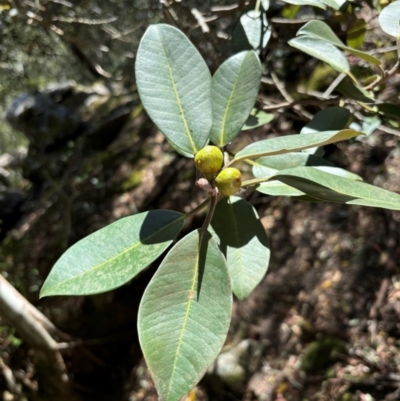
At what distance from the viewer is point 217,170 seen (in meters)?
0.60

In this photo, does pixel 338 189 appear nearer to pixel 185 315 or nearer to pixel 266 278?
pixel 185 315

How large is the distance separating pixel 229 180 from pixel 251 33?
63 cm

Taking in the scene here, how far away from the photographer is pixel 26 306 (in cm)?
168

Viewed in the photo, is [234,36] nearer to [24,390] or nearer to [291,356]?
[291,356]

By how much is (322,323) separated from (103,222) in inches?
57.9

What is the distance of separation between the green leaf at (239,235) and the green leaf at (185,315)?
117mm

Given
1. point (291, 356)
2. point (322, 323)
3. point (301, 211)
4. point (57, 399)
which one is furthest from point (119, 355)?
point (301, 211)

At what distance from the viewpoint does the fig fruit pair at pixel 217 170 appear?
22.6 inches

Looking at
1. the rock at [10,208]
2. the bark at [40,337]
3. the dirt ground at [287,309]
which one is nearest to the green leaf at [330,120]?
the dirt ground at [287,309]

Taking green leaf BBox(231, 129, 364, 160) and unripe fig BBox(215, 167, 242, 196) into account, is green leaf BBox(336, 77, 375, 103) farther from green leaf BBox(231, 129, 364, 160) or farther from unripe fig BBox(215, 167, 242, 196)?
unripe fig BBox(215, 167, 242, 196)

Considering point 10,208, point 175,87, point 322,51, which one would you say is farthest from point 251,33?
point 10,208

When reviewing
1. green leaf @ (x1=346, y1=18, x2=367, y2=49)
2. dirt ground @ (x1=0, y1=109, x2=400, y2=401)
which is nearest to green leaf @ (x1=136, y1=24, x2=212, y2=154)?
green leaf @ (x1=346, y1=18, x2=367, y2=49)

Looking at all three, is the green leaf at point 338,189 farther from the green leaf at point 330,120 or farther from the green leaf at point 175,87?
the green leaf at point 330,120

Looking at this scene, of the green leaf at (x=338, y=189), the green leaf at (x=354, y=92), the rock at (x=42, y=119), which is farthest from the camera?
the rock at (x=42, y=119)
